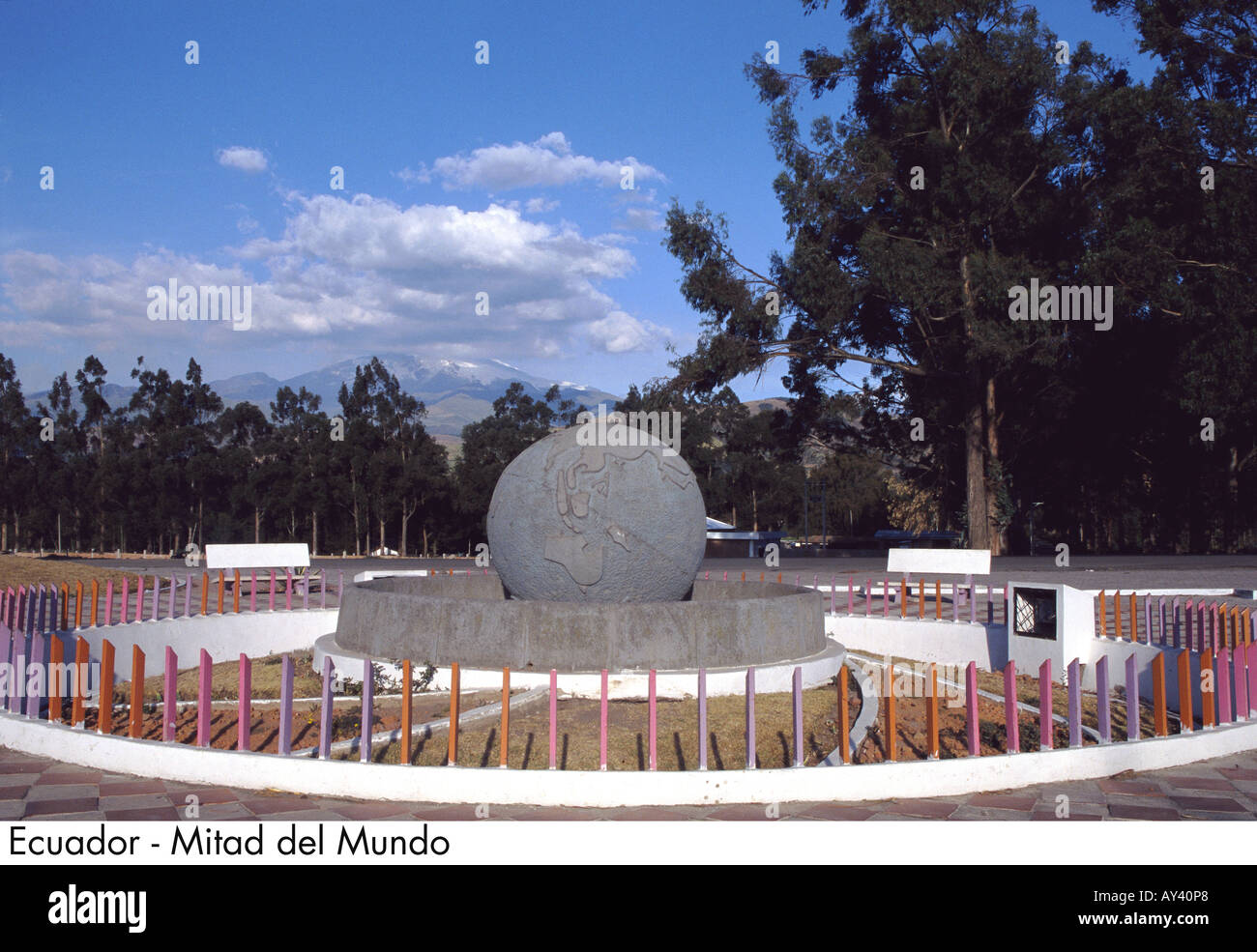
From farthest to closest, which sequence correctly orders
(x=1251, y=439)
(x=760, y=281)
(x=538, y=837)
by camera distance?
(x=1251, y=439) < (x=760, y=281) < (x=538, y=837)

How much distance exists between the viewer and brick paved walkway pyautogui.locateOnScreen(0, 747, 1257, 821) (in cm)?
580

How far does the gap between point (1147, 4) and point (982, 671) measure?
94.8 feet

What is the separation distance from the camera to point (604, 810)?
5.97 meters

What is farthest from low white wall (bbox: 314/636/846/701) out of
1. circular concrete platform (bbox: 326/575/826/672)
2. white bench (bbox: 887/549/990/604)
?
white bench (bbox: 887/549/990/604)

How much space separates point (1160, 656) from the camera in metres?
7.41

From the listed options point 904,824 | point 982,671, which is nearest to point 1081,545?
point 982,671

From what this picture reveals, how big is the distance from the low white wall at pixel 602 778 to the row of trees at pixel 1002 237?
24469 millimetres

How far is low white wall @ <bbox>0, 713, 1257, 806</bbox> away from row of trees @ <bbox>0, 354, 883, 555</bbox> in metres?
42.0

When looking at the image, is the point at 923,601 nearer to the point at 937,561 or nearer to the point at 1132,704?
the point at 937,561

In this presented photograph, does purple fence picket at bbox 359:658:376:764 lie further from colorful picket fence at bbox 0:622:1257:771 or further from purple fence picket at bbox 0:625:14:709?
purple fence picket at bbox 0:625:14:709

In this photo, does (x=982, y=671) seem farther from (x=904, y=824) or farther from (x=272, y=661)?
(x=272, y=661)

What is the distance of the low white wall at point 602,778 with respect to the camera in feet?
19.9

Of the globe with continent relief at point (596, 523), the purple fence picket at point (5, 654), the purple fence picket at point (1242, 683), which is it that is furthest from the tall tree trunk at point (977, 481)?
the purple fence picket at point (5, 654)

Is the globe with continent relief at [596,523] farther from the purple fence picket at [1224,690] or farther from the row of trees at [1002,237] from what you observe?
the row of trees at [1002,237]
